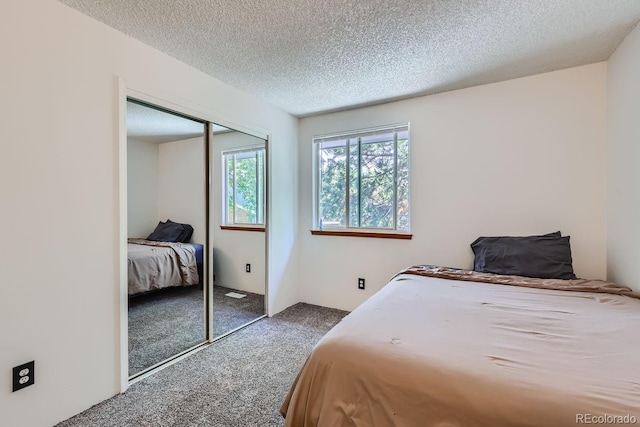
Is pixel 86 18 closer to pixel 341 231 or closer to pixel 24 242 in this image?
pixel 24 242

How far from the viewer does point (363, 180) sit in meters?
3.16

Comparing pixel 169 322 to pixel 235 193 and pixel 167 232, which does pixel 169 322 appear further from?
pixel 235 193

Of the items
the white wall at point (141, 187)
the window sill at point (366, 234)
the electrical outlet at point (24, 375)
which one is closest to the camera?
the electrical outlet at point (24, 375)

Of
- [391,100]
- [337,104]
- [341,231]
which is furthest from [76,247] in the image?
[391,100]

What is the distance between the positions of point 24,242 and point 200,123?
141 centimetres

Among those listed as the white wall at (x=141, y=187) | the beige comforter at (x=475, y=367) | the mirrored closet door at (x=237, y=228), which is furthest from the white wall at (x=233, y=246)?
the beige comforter at (x=475, y=367)

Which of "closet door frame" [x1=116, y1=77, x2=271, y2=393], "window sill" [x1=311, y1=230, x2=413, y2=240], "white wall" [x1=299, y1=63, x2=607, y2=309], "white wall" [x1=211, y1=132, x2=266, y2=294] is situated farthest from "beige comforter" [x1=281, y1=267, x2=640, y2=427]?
"white wall" [x1=211, y1=132, x2=266, y2=294]

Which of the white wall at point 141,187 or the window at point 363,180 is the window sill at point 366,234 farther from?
the white wall at point 141,187

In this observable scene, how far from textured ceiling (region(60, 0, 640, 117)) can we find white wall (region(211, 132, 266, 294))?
560 millimetres

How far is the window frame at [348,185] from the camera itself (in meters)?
2.92

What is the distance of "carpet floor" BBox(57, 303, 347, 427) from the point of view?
1.56m

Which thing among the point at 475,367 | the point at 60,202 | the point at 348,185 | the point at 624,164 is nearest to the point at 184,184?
the point at 60,202

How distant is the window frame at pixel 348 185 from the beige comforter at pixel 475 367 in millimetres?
1487

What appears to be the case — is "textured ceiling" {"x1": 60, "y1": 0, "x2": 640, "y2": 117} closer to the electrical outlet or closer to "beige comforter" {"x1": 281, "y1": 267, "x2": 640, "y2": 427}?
"beige comforter" {"x1": 281, "y1": 267, "x2": 640, "y2": 427}
